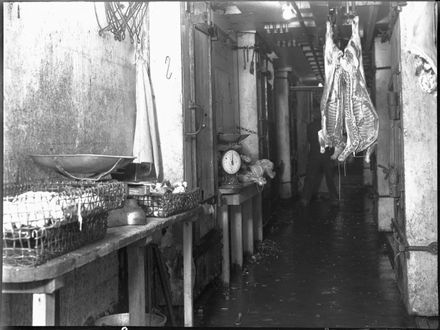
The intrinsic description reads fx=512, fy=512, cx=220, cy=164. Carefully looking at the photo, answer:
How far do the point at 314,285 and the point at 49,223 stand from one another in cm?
296

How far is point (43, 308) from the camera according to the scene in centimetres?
170

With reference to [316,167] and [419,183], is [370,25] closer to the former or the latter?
[316,167]

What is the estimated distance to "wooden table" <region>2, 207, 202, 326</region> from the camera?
158cm

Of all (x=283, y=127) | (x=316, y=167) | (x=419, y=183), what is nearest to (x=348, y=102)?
(x=419, y=183)

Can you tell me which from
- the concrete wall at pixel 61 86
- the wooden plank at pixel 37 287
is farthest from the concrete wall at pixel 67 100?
the wooden plank at pixel 37 287

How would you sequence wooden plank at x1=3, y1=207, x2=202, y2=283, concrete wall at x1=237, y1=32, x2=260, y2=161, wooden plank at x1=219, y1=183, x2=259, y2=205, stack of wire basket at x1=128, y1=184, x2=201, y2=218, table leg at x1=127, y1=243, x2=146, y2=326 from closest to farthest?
wooden plank at x1=3, y1=207, x2=202, y2=283, table leg at x1=127, y1=243, x2=146, y2=326, stack of wire basket at x1=128, y1=184, x2=201, y2=218, wooden plank at x1=219, y1=183, x2=259, y2=205, concrete wall at x1=237, y1=32, x2=260, y2=161

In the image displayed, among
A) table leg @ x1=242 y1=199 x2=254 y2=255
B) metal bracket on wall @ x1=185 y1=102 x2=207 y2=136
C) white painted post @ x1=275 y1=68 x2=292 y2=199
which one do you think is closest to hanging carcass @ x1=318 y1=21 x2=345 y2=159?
metal bracket on wall @ x1=185 y1=102 x2=207 y2=136

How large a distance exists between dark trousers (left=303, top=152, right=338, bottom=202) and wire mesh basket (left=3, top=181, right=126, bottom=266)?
4.42 m

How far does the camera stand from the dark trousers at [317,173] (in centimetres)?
619

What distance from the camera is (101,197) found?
2.04 meters

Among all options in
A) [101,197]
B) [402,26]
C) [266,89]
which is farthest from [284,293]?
[266,89]

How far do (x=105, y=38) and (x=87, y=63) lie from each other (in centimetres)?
31

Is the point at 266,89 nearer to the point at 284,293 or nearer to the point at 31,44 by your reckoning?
the point at 284,293

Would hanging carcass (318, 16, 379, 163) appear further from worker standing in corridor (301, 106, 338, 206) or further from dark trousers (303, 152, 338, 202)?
dark trousers (303, 152, 338, 202)
